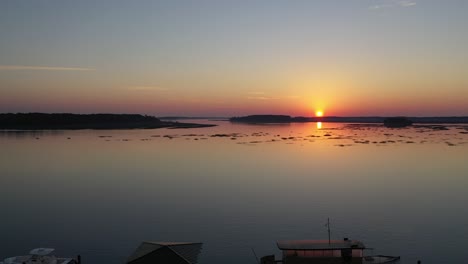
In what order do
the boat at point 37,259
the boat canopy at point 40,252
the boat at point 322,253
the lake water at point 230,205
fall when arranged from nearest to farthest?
1. the boat at point 37,259
2. the boat canopy at point 40,252
3. the boat at point 322,253
4. the lake water at point 230,205

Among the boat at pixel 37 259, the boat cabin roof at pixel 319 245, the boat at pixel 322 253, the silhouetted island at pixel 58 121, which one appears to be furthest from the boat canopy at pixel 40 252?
the silhouetted island at pixel 58 121

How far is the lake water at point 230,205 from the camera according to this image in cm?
2350

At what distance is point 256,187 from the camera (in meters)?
39.5

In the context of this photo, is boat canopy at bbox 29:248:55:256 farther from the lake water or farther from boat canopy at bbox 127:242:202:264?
boat canopy at bbox 127:242:202:264

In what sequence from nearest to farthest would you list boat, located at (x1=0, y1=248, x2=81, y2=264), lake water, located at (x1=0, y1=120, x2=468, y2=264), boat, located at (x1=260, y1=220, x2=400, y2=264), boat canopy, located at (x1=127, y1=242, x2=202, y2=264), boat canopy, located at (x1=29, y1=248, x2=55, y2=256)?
1. boat canopy, located at (x1=127, y1=242, x2=202, y2=264)
2. boat, located at (x1=0, y1=248, x2=81, y2=264)
3. boat canopy, located at (x1=29, y1=248, x2=55, y2=256)
4. boat, located at (x1=260, y1=220, x2=400, y2=264)
5. lake water, located at (x1=0, y1=120, x2=468, y2=264)

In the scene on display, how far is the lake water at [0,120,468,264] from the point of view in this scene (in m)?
23.5

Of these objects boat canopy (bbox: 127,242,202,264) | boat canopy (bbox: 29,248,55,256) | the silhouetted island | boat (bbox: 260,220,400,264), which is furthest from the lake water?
the silhouetted island

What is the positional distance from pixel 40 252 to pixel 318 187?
26.0 m

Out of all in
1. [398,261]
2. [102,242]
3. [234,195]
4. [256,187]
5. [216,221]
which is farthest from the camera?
[256,187]

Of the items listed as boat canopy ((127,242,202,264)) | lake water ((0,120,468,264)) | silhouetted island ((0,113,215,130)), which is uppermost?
silhouetted island ((0,113,215,130))

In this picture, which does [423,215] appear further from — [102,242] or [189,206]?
[102,242]

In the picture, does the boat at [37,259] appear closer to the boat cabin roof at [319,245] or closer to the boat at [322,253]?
the boat at [322,253]

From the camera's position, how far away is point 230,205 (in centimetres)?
3206

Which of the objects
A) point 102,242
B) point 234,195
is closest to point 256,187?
point 234,195
